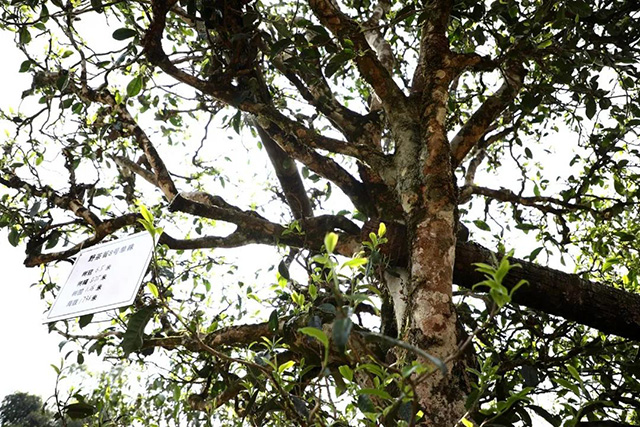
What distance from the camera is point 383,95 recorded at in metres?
1.91

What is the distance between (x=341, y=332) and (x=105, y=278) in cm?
93

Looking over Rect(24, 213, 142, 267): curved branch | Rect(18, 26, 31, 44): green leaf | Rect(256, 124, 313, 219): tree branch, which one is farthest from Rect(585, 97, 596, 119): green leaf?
Rect(18, 26, 31, 44): green leaf

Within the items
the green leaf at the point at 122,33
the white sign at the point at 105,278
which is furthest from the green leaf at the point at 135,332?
the green leaf at the point at 122,33

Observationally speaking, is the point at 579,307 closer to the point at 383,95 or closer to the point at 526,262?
the point at 526,262

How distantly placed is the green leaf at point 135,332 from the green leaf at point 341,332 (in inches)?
17.6

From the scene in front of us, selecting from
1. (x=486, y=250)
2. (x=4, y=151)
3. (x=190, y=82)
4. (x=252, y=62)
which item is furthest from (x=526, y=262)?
(x=4, y=151)

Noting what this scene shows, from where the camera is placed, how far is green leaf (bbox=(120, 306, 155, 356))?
788mm

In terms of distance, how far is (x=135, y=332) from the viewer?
31.5 inches

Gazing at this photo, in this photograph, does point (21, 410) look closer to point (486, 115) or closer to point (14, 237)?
point (14, 237)

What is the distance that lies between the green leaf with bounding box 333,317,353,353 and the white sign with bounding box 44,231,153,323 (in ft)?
2.33

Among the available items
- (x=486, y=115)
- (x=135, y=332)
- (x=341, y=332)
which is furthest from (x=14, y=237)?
(x=486, y=115)

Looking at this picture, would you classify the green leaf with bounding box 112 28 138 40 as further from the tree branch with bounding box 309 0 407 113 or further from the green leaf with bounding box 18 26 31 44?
the tree branch with bounding box 309 0 407 113

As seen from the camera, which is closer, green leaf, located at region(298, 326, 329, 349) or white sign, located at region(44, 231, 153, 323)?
green leaf, located at region(298, 326, 329, 349)

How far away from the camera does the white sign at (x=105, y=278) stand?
1.08 metres
